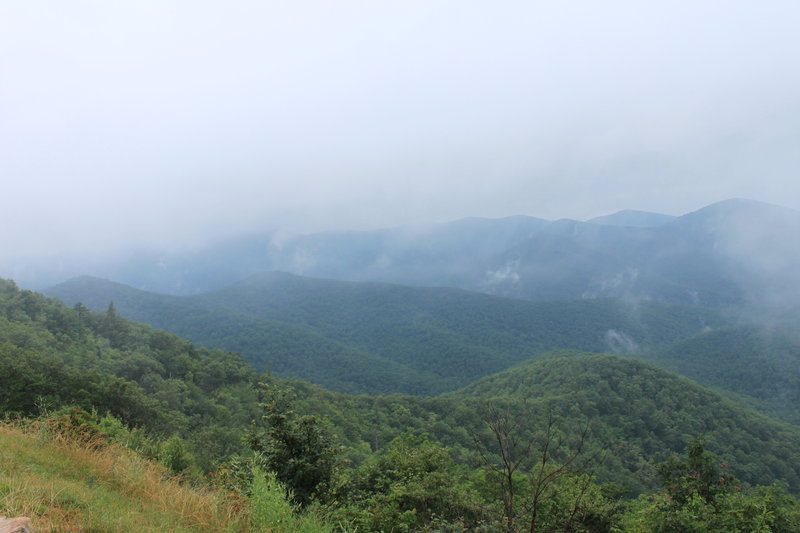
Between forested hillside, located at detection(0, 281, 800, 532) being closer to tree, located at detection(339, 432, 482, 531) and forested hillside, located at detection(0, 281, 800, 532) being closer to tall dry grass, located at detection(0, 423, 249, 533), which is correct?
tree, located at detection(339, 432, 482, 531)

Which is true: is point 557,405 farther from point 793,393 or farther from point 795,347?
point 795,347

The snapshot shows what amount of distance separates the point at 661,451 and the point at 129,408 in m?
70.5

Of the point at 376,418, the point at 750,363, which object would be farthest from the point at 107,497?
the point at 750,363

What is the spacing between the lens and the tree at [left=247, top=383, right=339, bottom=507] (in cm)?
959

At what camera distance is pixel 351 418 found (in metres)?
56.2

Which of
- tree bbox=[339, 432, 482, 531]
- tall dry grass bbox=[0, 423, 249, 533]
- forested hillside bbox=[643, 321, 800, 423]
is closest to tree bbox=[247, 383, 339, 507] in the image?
tree bbox=[339, 432, 482, 531]

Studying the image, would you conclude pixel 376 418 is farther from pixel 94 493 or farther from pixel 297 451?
pixel 94 493

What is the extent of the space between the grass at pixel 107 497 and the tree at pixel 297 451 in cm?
265

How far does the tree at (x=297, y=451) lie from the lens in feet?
31.5

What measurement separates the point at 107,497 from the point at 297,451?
4668mm

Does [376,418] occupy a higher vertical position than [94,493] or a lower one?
lower

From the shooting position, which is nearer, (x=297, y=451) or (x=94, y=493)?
(x=94, y=493)

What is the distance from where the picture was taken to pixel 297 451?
9953 millimetres

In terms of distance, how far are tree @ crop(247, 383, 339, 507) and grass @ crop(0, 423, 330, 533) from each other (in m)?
2.65
